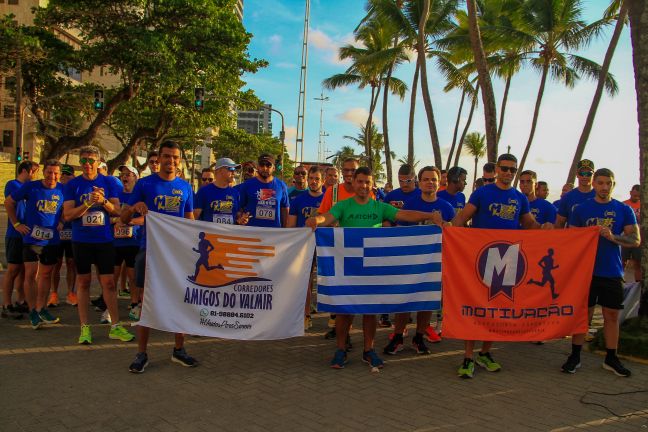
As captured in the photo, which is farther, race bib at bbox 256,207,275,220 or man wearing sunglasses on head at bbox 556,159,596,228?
race bib at bbox 256,207,275,220

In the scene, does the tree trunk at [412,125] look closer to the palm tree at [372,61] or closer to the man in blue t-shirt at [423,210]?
the palm tree at [372,61]

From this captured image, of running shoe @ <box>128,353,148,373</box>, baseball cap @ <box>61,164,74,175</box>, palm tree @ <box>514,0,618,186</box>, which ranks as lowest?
running shoe @ <box>128,353,148,373</box>

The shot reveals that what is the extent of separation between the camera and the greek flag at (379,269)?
548 cm

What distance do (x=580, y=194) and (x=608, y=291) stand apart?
1930 millimetres

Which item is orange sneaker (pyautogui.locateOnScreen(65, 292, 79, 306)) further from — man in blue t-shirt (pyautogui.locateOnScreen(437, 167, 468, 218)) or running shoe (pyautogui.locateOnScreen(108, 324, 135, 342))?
man in blue t-shirt (pyautogui.locateOnScreen(437, 167, 468, 218))

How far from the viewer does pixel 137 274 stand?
5422 millimetres

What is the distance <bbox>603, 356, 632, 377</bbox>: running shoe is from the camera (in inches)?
214

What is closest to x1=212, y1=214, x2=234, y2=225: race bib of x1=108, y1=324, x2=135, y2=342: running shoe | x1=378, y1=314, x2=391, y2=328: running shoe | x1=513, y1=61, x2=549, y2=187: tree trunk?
x1=108, y1=324, x2=135, y2=342: running shoe

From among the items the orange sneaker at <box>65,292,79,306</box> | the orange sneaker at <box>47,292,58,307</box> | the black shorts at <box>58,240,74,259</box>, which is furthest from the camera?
the orange sneaker at <box>65,292,79,306</box>

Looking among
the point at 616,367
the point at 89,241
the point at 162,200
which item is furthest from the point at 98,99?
the point at 616,367

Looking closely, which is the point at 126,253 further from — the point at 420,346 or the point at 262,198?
the point at 420,346

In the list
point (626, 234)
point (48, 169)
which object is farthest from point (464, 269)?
point (48, 169)

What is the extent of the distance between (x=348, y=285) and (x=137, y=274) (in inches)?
88.6

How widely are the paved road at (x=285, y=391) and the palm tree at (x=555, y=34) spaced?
66.5 ft
